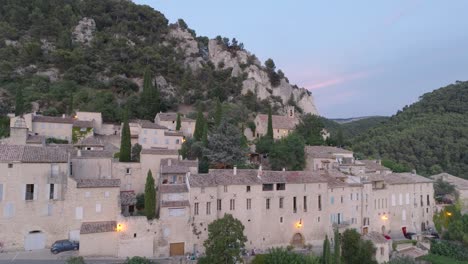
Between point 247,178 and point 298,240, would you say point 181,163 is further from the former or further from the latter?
point 298,240

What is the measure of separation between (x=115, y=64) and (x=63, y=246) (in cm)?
5288

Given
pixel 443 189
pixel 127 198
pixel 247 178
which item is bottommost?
pixel 443 189

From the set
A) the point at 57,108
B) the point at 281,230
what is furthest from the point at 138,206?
the point at 57,108

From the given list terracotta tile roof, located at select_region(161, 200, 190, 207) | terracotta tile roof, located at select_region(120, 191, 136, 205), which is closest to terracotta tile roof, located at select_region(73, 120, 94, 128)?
terracotta tile roof, located at select_region(120, 191, 136, 205)

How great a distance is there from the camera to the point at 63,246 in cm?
2909

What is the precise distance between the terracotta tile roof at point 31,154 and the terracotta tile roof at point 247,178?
11347mm

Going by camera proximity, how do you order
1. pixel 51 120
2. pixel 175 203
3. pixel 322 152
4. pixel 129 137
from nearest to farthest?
pixel 175 203
pixel 129 137
pixel 51 120
pixel 322 152

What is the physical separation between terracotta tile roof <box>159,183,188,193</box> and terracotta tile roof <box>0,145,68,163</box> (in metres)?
8.34

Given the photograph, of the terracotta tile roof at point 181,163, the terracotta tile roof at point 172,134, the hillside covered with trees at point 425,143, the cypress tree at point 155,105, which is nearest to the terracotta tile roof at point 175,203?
the terracotta tile roof at point 181,163

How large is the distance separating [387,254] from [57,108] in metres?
51.4

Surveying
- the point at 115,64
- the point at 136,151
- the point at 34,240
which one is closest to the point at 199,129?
the point at 136,151

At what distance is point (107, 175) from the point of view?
36.0 meters

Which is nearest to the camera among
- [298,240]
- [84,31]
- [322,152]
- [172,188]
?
[172,188]

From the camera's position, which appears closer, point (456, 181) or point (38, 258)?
point (38, 258)
